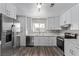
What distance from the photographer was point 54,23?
5.69 m

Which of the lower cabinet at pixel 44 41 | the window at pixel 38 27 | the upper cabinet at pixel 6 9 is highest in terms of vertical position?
the upper cabinet at pixel 6 9

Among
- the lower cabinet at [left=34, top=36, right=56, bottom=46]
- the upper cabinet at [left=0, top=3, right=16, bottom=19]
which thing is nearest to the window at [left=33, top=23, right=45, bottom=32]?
the lower cabinet at [left=34, top=36, right=56, bottom=46]

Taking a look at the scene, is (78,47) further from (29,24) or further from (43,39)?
(29,24)

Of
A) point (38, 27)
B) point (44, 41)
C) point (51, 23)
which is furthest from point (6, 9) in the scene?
point (38, 27)

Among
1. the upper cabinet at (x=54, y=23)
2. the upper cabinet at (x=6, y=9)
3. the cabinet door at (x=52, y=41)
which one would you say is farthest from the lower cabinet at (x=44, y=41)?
the upper cabinet at (x=6, y=9)

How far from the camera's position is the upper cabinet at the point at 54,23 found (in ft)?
18.4

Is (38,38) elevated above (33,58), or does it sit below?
below

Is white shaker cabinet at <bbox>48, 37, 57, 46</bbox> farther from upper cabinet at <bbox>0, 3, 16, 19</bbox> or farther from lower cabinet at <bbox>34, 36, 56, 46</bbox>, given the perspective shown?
upper cabinet at <bbox>0, 3, 16, 19</bbox>

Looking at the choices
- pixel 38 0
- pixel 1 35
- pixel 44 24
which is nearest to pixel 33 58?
pixel 38 0

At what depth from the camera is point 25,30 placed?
17.7 feet

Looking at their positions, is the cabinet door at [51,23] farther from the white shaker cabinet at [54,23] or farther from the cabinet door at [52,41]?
the cabinet door at [52,41]

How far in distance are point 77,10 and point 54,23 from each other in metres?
2.96

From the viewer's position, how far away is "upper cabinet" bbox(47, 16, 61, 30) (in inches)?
221

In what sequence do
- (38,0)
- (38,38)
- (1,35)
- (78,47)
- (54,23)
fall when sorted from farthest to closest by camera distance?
(54,23)
(38,38)
(78,47)
(1,35)
(38,0)
